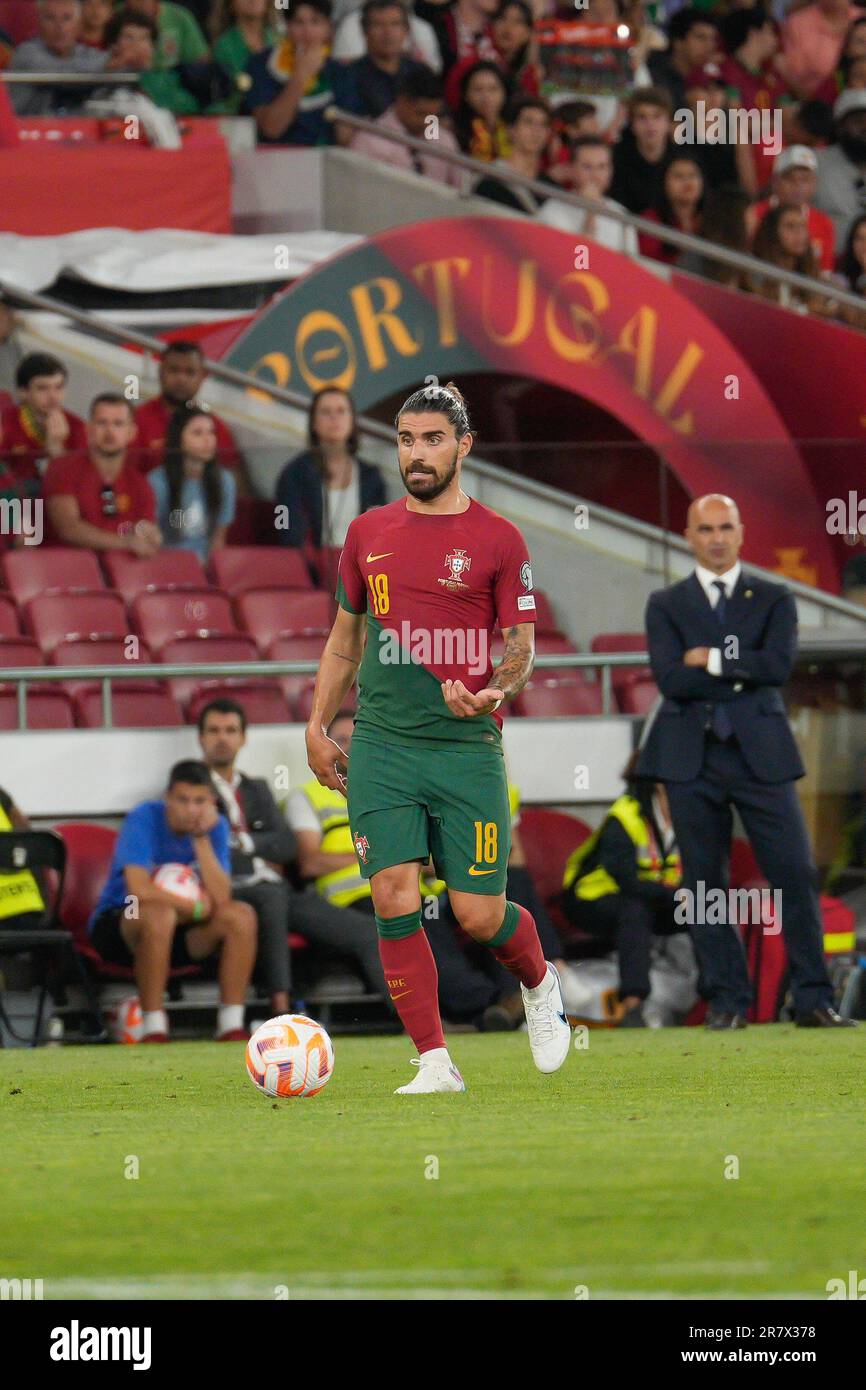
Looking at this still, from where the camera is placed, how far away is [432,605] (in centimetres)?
678

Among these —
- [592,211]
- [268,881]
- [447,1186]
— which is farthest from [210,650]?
[447,1186]

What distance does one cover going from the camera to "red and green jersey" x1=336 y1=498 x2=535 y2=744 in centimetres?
678

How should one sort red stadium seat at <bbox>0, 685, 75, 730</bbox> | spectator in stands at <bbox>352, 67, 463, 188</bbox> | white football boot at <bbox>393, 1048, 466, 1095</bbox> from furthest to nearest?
spectator in stands at <bbox>352, 67, 463, 188</bbox> < red stadium seat at <bbox>0, 685, 75, 730</bbox> < white football boot at <bbox>393, 1048, 466, 1095</bbox>

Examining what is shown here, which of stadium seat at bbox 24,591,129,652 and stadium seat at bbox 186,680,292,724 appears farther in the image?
stadium seat at bbox 24,591,129,652

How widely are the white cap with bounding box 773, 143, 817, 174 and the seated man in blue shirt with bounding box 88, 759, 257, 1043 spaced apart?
7.76 metres

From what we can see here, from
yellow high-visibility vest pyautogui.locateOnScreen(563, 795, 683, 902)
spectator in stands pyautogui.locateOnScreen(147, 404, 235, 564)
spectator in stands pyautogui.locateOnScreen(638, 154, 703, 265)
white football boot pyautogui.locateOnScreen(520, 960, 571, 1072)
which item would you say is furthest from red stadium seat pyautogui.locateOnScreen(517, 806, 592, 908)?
spectator in stands pyautogui.locateOnScreen(638, 154, 703, 265)

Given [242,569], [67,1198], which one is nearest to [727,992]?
[242,569]

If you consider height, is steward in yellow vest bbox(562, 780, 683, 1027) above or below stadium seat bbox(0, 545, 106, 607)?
below

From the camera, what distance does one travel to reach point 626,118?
1658 cm

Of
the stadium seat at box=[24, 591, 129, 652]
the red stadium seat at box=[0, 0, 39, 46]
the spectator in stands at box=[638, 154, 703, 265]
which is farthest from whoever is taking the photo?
the red stadium seat at box=[0, 0, 39, 46]

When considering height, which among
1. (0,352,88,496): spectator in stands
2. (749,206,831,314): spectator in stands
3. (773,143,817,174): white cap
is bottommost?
(0,352,88,496): spectator in stands

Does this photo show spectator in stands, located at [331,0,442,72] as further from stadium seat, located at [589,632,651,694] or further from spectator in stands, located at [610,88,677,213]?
stadium seat, located at [589,632,651,694]
